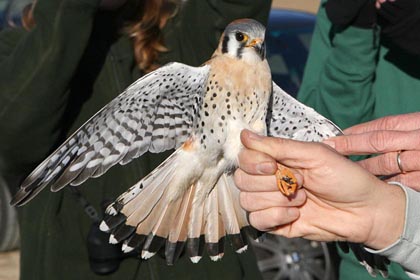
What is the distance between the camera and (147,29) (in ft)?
10.5

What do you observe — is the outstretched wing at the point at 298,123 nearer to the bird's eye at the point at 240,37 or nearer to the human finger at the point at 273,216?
the bird's eye at the point at 240,37

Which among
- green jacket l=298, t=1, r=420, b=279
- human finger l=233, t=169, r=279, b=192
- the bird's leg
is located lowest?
green jacket l=298, t=1, r=420, b=279

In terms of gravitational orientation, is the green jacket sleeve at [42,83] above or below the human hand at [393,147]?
above

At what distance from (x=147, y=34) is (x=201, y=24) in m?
0.26

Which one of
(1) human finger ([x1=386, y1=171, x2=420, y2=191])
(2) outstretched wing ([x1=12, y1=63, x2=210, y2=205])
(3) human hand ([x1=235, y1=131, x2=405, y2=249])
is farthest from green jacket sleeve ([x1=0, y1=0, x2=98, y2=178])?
(1) human finger ([x1=386, y1=171, x2=420, y2=191])

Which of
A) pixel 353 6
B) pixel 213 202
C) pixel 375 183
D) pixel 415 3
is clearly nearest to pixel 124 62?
pixel 213 202

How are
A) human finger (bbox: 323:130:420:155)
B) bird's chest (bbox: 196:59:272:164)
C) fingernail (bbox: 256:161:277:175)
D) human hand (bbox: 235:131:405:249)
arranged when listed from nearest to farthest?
human hand (bbox: 235:131:405:249)
fingernail (bbox: 256:161:277:175)
human finger (bbox: 323:130:420:155)
bird's chest (bbox: 196:59:272:164)

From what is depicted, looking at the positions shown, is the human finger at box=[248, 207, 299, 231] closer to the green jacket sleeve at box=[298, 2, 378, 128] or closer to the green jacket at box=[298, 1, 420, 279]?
the green jacket at box=[298, 1, 420, 279]

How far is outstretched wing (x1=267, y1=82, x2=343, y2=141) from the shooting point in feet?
9.38

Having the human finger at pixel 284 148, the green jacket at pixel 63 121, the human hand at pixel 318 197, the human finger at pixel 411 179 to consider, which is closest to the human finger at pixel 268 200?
the human hand at pixel 318 197

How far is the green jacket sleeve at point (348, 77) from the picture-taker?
3.31 meters

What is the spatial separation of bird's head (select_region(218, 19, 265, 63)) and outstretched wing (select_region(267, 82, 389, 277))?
0.16 metres

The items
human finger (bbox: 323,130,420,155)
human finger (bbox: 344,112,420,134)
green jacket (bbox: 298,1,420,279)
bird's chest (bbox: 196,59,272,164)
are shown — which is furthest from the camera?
green jacket (bbox: 298,1,420,279)

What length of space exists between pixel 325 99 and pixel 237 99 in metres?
0.67
